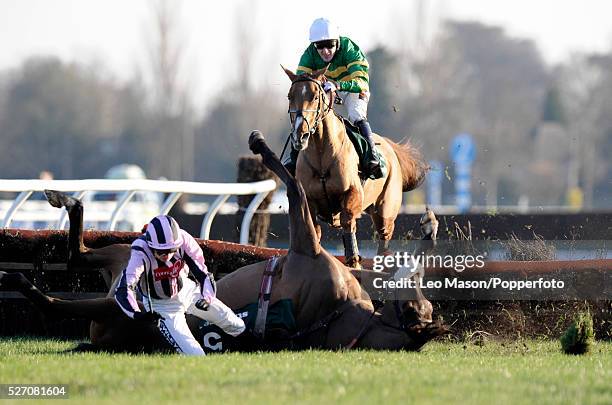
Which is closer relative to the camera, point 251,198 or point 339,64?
point 339,64

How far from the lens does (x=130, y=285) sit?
7.75 m

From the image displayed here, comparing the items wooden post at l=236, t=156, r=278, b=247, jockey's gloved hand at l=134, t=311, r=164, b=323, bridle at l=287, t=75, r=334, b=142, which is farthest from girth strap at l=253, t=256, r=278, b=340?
wooden post at l=236, t=156, r=278, b=247

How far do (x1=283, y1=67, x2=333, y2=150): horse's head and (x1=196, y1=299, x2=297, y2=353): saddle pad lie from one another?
1.62 m

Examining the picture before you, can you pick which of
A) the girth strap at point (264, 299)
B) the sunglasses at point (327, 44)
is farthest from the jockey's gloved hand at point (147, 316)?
the sunglasses at point (327, 44)

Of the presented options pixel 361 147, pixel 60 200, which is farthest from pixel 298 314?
pixel 361 147

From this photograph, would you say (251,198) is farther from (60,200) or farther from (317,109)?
(60,200)

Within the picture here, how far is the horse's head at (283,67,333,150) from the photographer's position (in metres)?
9.41

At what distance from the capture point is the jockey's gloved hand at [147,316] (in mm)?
7740

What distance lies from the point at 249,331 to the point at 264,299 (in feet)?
0.81

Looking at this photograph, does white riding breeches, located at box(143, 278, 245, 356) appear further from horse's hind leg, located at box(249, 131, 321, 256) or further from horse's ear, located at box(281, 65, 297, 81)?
horse's ear, located at box(281, 65, 297, 81)

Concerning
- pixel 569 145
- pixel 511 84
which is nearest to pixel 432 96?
pixel 569 145

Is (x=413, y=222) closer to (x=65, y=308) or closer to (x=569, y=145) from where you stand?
(x=65, y=308)

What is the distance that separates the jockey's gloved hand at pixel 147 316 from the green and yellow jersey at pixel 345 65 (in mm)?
3344

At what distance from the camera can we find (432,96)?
66.4 metres
